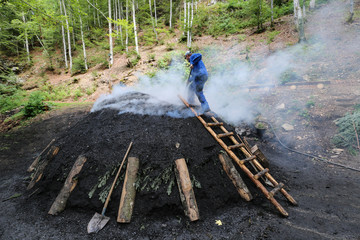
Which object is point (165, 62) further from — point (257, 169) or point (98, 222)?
point (98, 222)

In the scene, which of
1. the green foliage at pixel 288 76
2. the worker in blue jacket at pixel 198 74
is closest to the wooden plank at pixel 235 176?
the worker in blue jacket at pixel 198 74

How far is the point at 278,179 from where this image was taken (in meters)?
3.87

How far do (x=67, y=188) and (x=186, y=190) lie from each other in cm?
237

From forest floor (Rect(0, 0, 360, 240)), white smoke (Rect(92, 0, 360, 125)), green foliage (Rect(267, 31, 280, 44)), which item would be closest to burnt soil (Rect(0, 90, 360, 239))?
forest floor (Rect(0, 0, 360, 240))

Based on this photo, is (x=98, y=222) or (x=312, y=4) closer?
(x=98, y=222)

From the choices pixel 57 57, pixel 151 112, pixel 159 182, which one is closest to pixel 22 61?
pixel 57 57

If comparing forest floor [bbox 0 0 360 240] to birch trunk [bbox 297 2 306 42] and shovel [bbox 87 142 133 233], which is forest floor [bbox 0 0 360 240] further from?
birch trunk [bbox 297 2 306 42]

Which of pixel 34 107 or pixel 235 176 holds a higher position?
pixel 34 107

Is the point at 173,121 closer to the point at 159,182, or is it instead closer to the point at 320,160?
the point at 159,182

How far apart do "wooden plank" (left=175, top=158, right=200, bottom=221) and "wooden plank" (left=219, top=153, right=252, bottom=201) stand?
0.81 meters

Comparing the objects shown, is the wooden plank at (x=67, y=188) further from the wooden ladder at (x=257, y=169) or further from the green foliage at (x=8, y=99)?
the green foliage at (x=8, y=99)

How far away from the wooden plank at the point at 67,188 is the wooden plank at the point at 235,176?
2.95 meters

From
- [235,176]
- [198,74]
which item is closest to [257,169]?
[235,176]

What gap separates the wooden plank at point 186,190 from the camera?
2.72 metres
